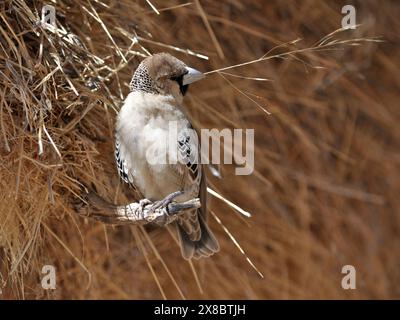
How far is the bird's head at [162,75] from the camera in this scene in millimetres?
1207

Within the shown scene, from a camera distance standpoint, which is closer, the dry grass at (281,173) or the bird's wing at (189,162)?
the bird's wing at (189,162)

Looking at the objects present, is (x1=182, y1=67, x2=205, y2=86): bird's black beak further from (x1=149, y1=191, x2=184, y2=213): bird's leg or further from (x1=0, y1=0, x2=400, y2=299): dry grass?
(x1=0, y1=0, x2=400, y2=299): dry grass

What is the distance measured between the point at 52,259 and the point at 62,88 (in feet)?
1.82

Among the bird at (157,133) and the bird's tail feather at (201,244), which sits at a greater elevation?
the bird at (157,133)

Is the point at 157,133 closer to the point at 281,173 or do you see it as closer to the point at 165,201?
the point at 165,201

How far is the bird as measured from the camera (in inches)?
46.6

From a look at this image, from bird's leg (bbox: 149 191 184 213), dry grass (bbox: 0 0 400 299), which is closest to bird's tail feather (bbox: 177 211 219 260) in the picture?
bird's leg (bbox: 149 191 184 213)

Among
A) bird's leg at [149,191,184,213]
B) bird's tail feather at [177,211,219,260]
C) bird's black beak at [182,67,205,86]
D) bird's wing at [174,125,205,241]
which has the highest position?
bird's black beak at [182,67,205,86]

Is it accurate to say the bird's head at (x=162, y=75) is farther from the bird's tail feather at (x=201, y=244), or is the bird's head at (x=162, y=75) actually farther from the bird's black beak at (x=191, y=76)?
the bird's tail feather at (x=201, y=244)

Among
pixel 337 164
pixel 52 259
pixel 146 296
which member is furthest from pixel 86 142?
pixel 337 164

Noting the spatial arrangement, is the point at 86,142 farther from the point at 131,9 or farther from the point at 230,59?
the point at 230,59

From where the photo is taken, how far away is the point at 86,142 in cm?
135

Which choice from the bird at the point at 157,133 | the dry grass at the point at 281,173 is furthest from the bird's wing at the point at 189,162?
the dry grass at the point at 281,173

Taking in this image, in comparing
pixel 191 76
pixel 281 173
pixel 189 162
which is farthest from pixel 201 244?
pixel 281 173
